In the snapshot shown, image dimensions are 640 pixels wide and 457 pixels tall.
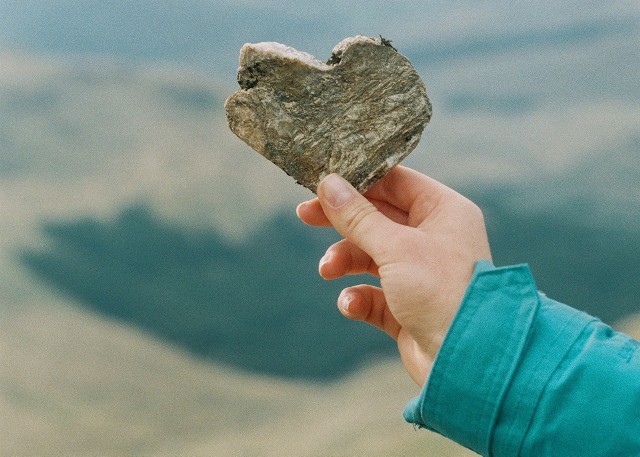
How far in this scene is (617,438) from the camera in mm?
1347

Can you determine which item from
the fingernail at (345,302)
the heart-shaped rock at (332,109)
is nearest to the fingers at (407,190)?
the heart-shaped rock at (332,109)

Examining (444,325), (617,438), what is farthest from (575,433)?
(444,325)

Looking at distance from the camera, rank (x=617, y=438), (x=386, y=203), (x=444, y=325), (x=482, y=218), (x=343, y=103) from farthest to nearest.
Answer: (x=386, y=203), (x=343, y=103), (x=482, y=218), (x=444, y=325), (x=617, y=438)

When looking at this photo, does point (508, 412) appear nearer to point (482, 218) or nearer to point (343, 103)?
point (482, 218)

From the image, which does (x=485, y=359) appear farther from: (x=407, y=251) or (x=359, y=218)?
(x=359, y=218)

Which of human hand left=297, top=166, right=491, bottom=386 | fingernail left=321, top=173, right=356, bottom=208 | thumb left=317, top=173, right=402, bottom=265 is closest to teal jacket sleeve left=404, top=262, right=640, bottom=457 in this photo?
human hand left=297, top=166, right=491, bottom=386

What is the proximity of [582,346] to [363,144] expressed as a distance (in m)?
0.86

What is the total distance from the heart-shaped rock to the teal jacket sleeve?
64 centimetres

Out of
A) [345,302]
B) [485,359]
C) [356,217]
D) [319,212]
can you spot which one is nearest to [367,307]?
[345,302]

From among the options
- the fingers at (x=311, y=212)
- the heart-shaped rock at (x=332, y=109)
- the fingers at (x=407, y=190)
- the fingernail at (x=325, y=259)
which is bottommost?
the fingernail at (x=325, y=259)

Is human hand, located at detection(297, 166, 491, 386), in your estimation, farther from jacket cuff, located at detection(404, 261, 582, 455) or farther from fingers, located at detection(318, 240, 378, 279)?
jacket cuff, located at detection(404, 261, 582, 455)

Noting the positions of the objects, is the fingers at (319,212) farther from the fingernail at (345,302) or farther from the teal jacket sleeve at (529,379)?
the teal jacket sleeve at (529,379)

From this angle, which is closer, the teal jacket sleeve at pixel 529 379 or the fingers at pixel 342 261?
the teal jacket sleeve at pixel 529 379

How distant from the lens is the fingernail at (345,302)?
2.16 m
